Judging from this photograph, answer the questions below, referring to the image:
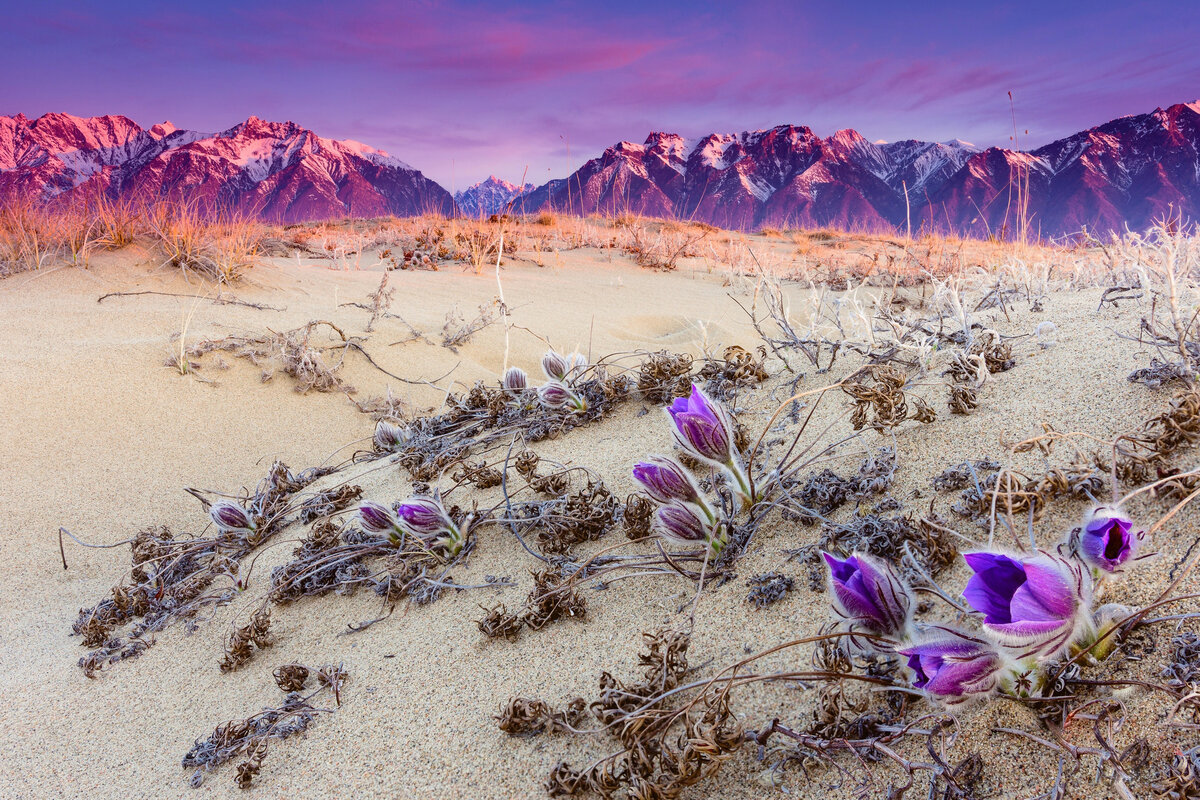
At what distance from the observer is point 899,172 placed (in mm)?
90375

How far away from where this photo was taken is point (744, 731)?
0.87 m

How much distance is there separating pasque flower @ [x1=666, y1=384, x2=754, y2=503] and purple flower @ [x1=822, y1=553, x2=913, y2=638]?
476mm

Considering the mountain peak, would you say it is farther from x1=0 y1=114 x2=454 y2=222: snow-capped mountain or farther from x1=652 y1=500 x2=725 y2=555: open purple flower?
x1=652 y1=500 x2=725 y2=555: open purple flower

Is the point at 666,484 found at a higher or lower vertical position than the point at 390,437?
higher

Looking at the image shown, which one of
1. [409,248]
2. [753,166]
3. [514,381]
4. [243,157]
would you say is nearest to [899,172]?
[753,166]

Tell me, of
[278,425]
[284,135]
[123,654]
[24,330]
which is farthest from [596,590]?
[284,135]

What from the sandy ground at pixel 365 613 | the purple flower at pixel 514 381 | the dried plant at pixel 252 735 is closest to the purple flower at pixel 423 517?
the sandy ground at pixel 365 613

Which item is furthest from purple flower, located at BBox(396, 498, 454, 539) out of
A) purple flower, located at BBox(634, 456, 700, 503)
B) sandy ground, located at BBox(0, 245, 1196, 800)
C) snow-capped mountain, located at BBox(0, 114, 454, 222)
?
snow-capped mountain, located at BBox(0, 114, 454, 222)

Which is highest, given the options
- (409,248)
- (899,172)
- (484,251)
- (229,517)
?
(899,172)

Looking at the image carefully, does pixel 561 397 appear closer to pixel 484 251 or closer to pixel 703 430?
pixel 703 430

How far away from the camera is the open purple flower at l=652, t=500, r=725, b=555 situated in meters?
1.23

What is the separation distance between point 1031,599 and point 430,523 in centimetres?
128

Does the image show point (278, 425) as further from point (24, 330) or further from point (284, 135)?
point (284, 135)

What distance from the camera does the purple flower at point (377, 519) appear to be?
1.66 m
